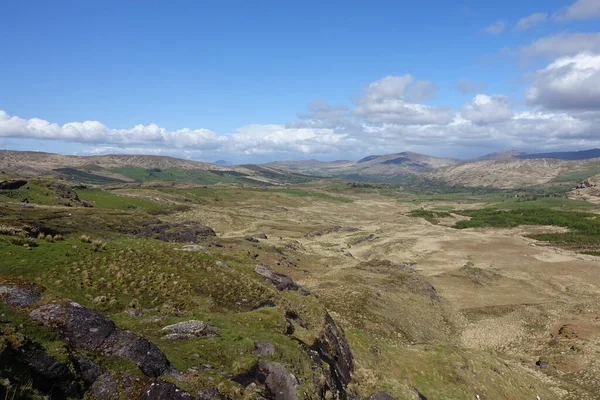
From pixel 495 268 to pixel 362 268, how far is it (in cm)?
4216

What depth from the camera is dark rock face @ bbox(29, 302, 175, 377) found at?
46.4 feet

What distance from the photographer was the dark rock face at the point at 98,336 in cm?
1413

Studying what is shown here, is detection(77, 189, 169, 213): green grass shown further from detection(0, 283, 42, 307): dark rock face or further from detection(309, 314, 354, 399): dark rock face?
detection(0, 283, 42, 307): dark rock face

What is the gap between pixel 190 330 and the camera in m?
20.3

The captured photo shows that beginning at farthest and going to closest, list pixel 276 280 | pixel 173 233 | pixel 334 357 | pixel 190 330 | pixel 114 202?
pixel 114 202, pixel 173 233, pixel 276 280, pixel 334 357, pixel 190 330

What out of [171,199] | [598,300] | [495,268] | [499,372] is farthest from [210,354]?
[171,199]

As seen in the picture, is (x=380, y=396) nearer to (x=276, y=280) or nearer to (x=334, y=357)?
(x=334, y=357)

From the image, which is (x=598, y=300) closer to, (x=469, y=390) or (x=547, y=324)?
(x=547, y=324)

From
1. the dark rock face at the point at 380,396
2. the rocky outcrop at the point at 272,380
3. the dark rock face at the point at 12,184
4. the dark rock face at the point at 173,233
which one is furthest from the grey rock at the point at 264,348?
the dark rock face at the point at 12,184

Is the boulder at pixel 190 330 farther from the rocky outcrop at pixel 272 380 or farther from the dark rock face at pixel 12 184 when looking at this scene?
the dark rock face at pixel 12 184

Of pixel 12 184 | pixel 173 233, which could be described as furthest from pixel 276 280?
pixel 12 184

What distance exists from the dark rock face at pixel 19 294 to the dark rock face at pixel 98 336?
0.76 meters

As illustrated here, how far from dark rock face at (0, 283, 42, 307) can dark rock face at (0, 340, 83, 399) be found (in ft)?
10.9

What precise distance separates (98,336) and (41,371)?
317cm
